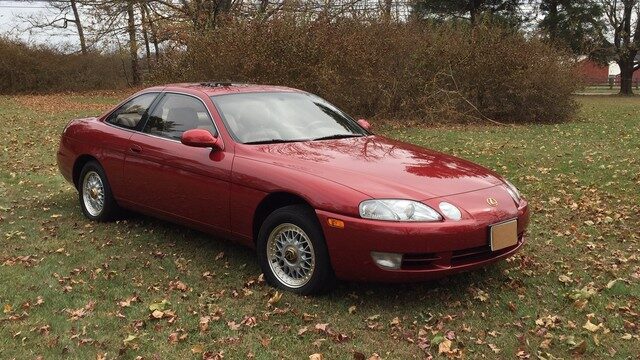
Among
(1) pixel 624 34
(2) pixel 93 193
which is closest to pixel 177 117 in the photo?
(2) pixel 93 193

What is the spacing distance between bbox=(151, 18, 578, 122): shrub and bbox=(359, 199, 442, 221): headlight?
11.8 m

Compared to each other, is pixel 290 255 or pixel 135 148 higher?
pixel 135 148

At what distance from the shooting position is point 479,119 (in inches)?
661

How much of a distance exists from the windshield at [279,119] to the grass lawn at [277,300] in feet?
3.44

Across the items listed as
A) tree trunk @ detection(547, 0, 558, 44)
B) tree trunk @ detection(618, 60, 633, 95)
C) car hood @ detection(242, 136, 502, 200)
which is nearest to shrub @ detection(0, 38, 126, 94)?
tree trunk @ detection(547, 0, 558, 44)

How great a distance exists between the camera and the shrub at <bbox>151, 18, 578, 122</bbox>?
618 inches

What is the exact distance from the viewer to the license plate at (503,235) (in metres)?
4.02

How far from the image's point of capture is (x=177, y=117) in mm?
5406

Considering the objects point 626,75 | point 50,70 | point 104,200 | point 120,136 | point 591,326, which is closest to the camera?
point 591,326

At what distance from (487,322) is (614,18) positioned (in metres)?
→ 42.3

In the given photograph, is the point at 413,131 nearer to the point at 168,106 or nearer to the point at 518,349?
the point at 168,106

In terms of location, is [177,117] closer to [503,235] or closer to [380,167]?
[380,167]

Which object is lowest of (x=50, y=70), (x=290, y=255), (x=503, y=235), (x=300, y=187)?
(x=290, y=255)

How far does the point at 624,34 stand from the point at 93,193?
136 ft
